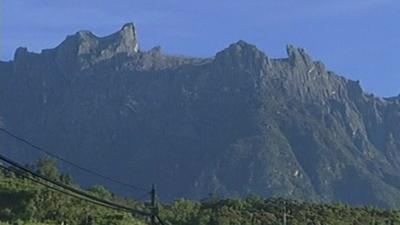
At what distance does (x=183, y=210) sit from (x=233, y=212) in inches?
176

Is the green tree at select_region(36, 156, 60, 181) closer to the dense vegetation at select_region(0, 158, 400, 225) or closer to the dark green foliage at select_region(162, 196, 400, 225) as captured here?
the dense vegetation at select_region(0, 158, 400, 225)

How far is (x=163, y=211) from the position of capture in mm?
76000

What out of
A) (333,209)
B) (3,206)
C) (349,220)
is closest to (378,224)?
(349,220)

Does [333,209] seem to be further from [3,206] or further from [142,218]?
[3,206]

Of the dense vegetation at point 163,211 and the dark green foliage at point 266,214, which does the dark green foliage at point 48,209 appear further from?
the dark green foliage at point 266,214

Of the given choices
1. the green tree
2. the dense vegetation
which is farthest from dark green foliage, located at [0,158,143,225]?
the green tree

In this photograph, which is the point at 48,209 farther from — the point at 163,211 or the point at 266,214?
the point at 266,214

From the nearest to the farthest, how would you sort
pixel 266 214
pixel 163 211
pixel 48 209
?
1. pixel 48 209
2. pixel 163 211
3. pixel 266 214

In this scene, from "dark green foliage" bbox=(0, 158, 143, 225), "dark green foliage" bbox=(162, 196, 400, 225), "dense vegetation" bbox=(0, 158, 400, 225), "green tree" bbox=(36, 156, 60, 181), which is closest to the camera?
"dark green foliage" bbox=(0, 158, 143, 225)

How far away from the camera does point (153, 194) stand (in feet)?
106

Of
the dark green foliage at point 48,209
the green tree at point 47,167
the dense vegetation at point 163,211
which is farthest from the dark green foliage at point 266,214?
the green tree at point 47,167

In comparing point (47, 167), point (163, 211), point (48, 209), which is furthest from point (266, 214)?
point (48, 209)

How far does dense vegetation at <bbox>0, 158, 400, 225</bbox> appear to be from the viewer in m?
60.8

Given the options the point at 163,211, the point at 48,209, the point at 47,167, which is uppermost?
the point at 47,167
